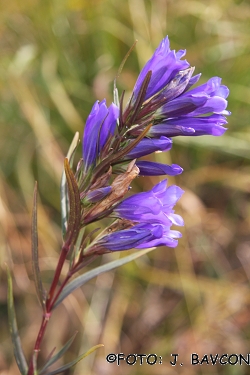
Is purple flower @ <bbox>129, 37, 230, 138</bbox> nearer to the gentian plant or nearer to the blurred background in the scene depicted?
the gentian plant

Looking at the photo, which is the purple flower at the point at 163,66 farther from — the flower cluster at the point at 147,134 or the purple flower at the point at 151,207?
the purple flower at the point at 151,207

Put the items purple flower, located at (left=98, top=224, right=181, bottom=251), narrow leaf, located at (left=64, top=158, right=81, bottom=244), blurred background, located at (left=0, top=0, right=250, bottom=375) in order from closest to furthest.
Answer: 1. narrow leaf, located at (left=64, top=158, right=81, bottom=244)
2. purple flower, located at (left=98, top=224, right=181, bottom=251)
3. blurred background, located at (left=0, top=0, right=250, bottom=375)

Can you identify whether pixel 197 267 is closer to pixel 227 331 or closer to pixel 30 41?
pixel 227 331

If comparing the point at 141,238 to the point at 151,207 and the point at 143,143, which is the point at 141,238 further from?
the point at 143,143

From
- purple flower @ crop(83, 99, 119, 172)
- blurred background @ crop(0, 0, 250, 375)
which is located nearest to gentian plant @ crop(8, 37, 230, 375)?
purple flower @ crop(83, 99, 119, 172)

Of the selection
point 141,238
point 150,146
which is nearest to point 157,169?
point 150,146

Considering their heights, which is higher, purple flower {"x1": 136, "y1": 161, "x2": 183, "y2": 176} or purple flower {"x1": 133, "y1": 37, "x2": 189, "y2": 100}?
purple flower {"x1": 133, "y1": 37, "x2": 189, "y2": 100}

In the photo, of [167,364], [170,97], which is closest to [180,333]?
[167,364]
